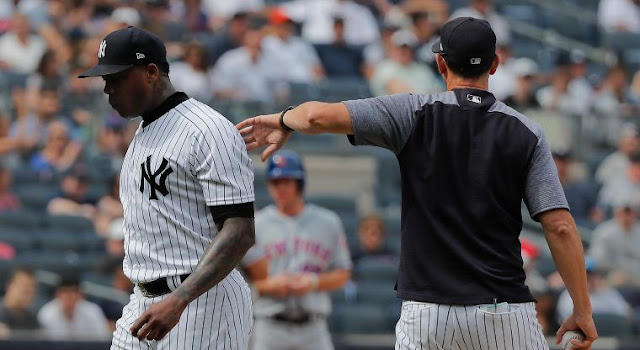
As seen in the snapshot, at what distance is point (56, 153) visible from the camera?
11938mm

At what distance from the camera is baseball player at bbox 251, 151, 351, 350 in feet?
24.6

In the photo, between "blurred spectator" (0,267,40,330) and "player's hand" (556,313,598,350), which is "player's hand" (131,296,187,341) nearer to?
"player's hand" (556,313,598,350)

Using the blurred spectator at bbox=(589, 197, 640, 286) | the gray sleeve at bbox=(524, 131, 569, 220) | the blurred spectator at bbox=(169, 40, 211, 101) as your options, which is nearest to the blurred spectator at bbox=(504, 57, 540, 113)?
the blurred spectator at bbox=(589, 197, 640, 286)

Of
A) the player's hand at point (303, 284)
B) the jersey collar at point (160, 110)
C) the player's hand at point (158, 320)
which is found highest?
the jersey collar at point (160, 110)

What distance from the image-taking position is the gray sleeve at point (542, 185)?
4473 millimetres

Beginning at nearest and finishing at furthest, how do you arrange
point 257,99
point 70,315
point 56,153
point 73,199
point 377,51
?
point 70,315
point 73,199
point 56,153
point 257,99
point 377,51

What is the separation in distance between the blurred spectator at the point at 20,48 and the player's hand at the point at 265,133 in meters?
8.50

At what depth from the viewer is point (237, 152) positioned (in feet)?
15.1

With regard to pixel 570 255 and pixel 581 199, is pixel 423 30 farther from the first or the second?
pixel 570 255

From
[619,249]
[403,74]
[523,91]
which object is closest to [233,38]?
[403,74]

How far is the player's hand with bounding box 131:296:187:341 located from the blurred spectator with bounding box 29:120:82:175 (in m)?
7.58

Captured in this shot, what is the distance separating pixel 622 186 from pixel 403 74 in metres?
2.51

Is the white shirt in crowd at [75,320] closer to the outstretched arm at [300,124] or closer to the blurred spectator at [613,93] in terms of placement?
the outstretched arm at [300,124]

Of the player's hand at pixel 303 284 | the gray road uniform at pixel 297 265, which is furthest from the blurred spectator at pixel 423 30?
the player's hand at pixel 303 284
